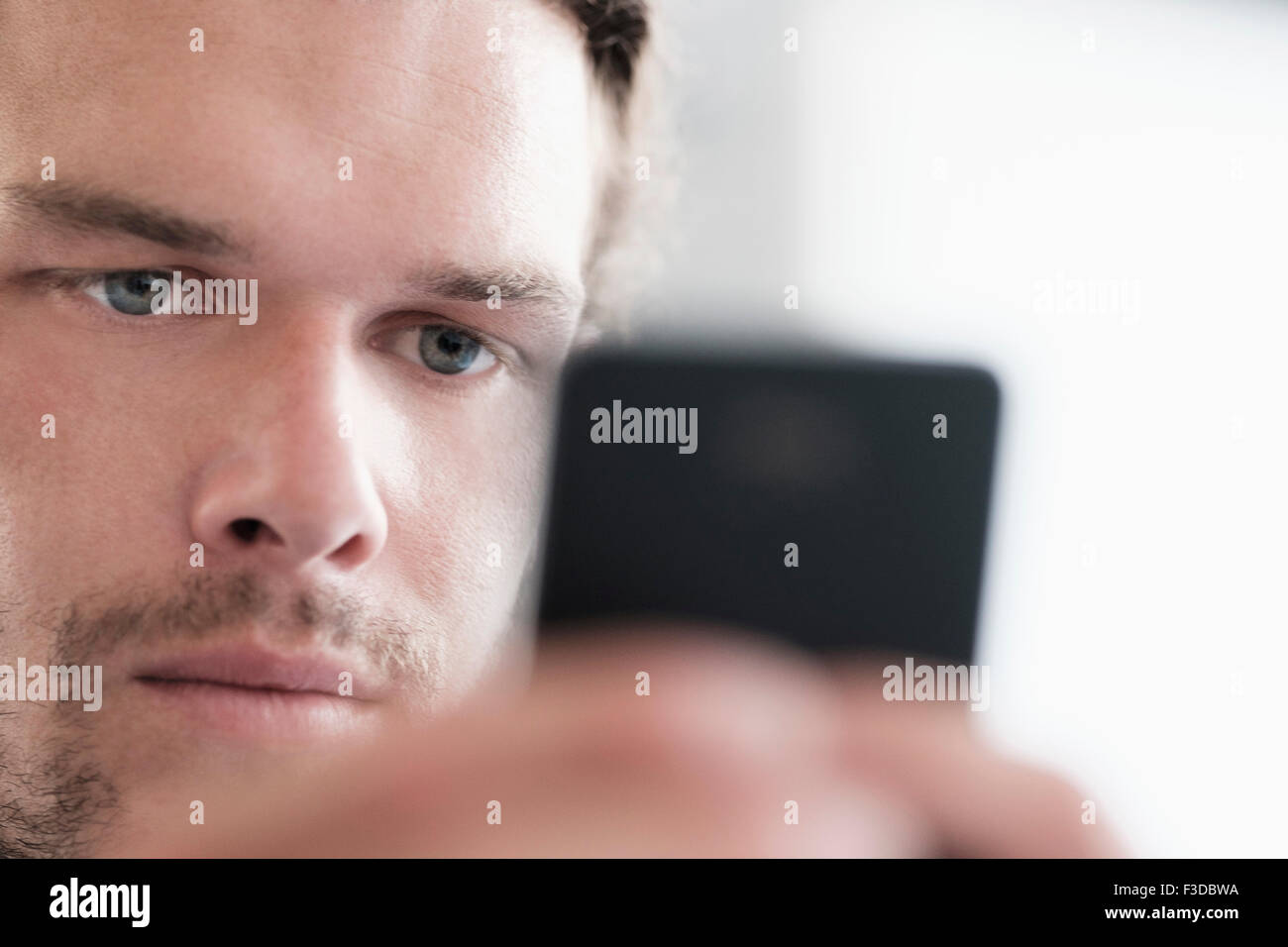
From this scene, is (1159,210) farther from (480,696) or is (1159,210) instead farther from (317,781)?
(317,781)

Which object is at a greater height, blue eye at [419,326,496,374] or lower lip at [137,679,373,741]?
blue eye at [419,326,496,374]

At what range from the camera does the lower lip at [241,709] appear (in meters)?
0.50

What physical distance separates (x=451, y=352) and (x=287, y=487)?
0.15 meters

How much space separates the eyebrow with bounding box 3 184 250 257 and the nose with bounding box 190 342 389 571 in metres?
0.08

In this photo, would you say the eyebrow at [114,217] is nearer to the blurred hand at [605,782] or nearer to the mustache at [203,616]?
the mustache at [203,616]

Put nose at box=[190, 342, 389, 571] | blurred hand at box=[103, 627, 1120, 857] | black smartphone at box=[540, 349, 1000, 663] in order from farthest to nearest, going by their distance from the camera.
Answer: black smartphone at box=[540, 349, 1000, 663] < nose at box=[190, 342, 389, 571] < blurred hand at box=[103, 627, 1120, 857]

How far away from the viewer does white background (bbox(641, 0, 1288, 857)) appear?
0.67 meters

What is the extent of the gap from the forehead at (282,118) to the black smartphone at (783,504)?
0.52ft

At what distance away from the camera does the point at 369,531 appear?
0.50 m

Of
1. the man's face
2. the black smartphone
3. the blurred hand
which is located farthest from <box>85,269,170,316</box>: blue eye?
the blurred hand

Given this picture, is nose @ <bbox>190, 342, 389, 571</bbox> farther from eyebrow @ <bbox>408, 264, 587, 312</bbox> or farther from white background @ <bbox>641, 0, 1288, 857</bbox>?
white background @ <bbox>641, 0, 1288, 857</bbox>

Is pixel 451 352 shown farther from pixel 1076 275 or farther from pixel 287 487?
pixel 1076 275

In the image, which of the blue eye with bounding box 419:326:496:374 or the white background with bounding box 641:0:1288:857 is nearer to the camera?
the blue eye with bounding box 419:326:496:374

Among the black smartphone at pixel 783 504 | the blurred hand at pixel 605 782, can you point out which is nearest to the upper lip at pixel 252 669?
the black smartphone at pixel 783 504
